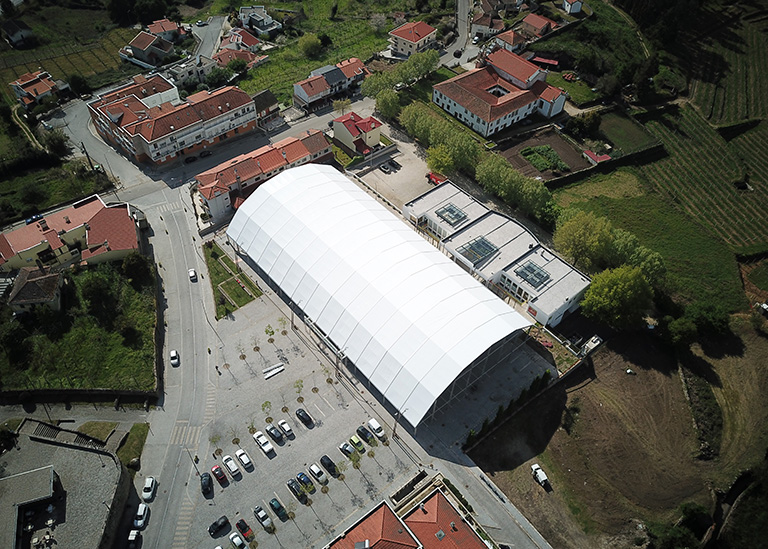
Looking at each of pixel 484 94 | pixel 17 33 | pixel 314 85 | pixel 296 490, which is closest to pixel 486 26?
pixel 484 94

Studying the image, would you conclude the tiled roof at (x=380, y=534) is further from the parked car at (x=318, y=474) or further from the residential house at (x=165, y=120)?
the residential house at (x=165, y=120)

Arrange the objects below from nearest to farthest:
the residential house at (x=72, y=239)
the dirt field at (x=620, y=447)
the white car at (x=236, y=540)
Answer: the white car at (x=236, y=540) → the dirt field at (x=620, y=447) → the residential house at (x=72, y=239)

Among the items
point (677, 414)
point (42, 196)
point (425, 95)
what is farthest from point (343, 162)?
point (677, 414)

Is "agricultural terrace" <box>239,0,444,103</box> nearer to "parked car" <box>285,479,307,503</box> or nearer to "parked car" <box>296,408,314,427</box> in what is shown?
"parked car" <box>296,408,314,427</box>

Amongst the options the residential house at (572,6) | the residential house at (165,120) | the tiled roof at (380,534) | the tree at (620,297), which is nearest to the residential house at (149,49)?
the residential house at (165,120)

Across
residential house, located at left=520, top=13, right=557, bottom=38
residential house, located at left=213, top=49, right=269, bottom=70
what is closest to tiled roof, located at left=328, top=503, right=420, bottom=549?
residential house, located at left=213, top=49, right=269, bottom=70

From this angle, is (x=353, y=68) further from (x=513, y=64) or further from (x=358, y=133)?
(x=513, y=64)
